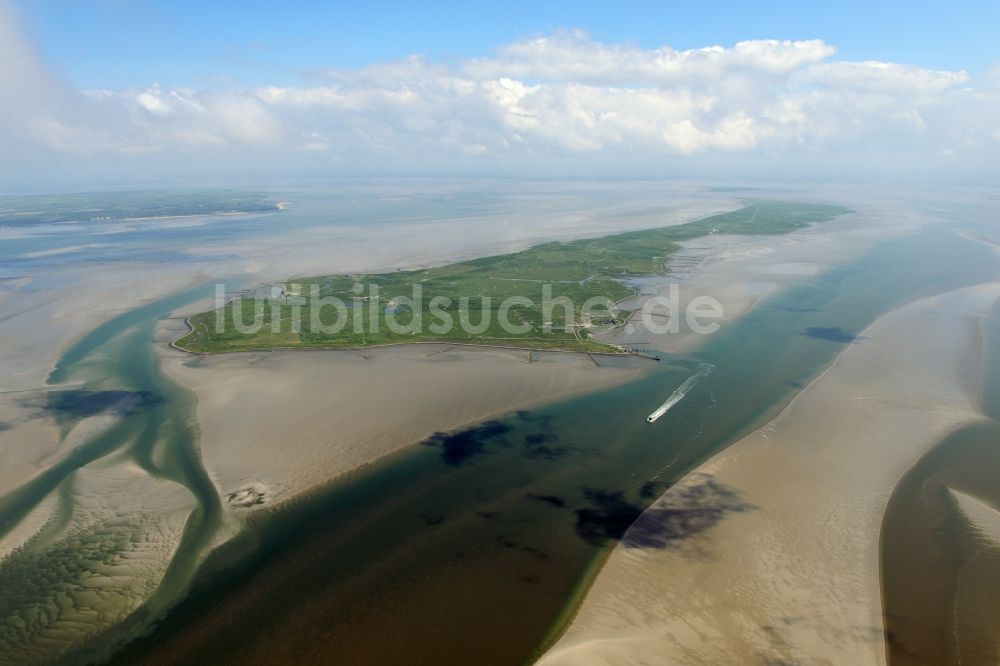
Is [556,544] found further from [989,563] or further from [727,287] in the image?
[727,287]

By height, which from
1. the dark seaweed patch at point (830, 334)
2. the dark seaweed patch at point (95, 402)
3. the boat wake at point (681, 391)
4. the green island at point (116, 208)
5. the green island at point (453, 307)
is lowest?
the boat wake at point (681, 391)

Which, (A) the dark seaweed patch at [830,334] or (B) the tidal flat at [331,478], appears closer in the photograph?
(B) the tidal flat at [331,478]

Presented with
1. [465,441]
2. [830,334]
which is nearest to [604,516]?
[465,441]

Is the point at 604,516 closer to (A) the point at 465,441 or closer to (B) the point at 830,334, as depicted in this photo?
(A) the point at 465,441

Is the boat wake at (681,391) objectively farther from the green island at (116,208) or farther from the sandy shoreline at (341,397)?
the green island at (116,208)

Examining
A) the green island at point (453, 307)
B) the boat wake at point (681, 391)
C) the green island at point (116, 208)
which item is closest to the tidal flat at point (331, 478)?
the boat wake at point (681, 391)

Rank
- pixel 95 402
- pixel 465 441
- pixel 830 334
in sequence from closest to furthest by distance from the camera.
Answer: pixel 465 441
pixel 95 402
pixel 830 334

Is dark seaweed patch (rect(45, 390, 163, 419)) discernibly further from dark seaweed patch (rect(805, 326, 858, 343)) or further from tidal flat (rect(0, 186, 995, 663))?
dark seaweed patch (rect(805, 326, 858, 343))

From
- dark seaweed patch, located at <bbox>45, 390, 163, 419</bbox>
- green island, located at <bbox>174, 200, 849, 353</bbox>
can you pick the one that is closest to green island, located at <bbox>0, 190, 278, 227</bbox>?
green island, located at <bbox>174, 200, 849, 353</bbox>
